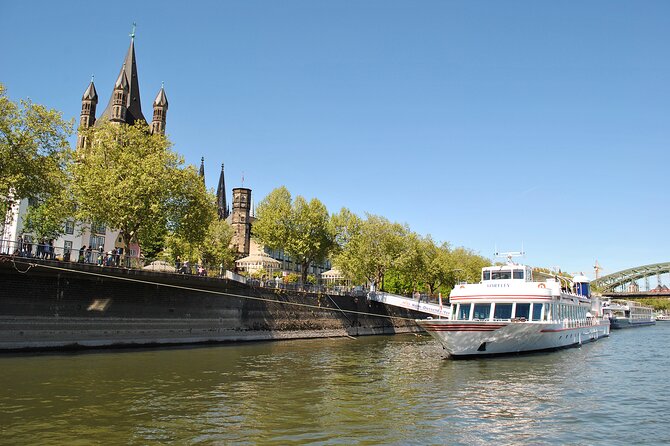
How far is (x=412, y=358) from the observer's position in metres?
36.8

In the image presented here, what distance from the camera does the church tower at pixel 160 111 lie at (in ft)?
403

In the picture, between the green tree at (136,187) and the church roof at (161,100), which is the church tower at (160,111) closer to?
the church roof at (161,100)

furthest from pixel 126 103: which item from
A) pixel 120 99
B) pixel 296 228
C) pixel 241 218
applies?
pixel 296 228

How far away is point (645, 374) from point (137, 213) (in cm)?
3696

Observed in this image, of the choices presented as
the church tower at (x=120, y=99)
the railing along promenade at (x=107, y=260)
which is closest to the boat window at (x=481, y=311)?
the railing along promenade at (x=107, y=260)

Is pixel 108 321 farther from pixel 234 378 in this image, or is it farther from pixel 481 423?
pixel 481 423

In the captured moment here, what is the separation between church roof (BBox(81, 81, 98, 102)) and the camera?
4552 inches

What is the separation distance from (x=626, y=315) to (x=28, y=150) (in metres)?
114

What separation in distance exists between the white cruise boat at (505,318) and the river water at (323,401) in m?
1.74

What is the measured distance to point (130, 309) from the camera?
129ft

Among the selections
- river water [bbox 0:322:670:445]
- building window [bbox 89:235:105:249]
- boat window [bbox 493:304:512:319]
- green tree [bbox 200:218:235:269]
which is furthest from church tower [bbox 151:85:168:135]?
boat window [bbox 493:304:512:319]

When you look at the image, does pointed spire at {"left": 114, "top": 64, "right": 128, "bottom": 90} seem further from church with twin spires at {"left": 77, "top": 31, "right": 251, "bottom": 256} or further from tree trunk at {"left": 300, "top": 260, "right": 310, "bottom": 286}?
tree trunk at {"left": 300, "top": 260, "right": 310, "bottom": 286}

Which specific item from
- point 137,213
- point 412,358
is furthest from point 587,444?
point 137,213

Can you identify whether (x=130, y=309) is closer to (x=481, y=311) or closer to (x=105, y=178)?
(x=105, y=178)
